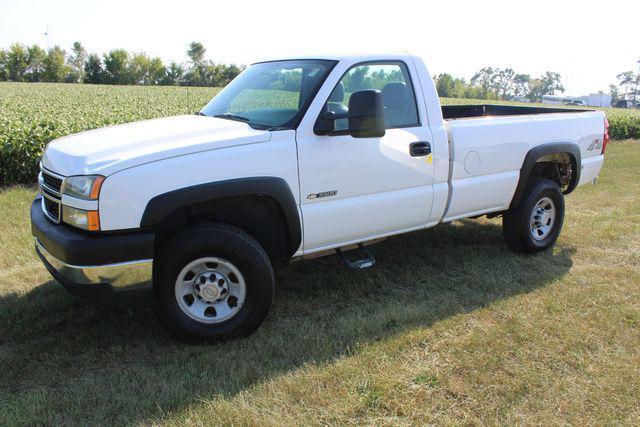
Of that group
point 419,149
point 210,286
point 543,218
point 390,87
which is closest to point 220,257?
point 210,286

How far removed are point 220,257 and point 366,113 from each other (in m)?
1.37

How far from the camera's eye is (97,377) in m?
3.20

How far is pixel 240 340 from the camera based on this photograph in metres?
3.64

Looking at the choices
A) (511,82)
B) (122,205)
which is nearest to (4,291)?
(122,205)

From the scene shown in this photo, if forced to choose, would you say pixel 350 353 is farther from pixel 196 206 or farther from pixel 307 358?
pixel 196 206

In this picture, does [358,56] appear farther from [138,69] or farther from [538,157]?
[138,69]

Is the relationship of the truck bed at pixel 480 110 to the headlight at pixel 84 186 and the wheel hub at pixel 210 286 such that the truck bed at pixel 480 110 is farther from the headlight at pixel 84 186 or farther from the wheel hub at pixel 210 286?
the headlight at pixel 84 186

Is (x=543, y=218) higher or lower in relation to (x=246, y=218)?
lower

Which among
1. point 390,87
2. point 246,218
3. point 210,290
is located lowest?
point 210,290

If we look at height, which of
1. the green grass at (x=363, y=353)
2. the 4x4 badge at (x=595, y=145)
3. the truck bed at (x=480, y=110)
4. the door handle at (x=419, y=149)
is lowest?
the green grass at (x=363, y=353)

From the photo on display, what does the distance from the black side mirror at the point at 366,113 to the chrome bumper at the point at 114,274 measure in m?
1.62

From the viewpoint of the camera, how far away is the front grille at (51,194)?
341 cm

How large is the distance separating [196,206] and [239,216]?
0.37 m

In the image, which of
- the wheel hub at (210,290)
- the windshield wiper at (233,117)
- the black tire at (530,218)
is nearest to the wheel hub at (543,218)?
the black tire at (530,218)
